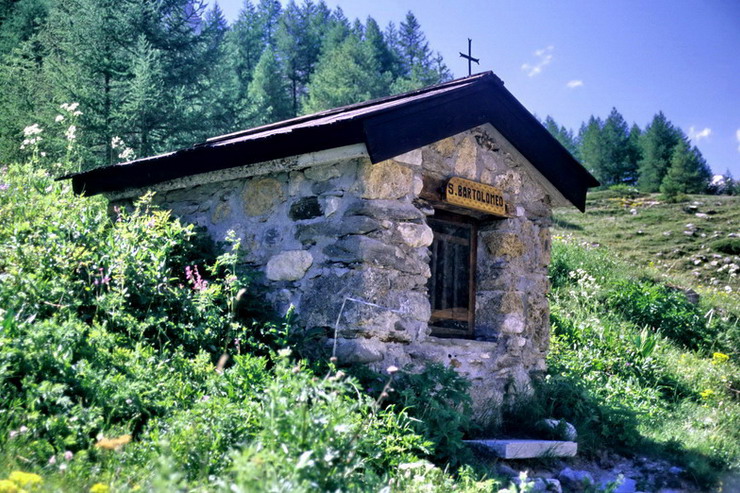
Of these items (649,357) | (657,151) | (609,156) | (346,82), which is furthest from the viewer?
(609,156)

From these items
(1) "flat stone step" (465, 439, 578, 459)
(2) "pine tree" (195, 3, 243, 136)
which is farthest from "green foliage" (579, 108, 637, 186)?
(1) "flat stone step" (465, 439, 578, 459)

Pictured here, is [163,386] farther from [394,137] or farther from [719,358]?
[719,358]

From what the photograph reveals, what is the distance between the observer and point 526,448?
509cm

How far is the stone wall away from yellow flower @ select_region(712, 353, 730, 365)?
16.3 ft

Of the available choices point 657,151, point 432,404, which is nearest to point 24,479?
point 432,404

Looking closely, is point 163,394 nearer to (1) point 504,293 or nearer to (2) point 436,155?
(2) point 436,155

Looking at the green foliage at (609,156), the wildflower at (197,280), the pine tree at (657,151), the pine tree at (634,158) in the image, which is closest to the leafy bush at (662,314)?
the wildflower at (197,280)

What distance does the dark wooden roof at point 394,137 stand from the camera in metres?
4.88

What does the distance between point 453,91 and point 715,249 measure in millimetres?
17850

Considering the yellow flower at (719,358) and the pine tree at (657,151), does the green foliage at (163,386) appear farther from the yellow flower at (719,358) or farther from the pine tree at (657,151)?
the pine tree at (657,151)

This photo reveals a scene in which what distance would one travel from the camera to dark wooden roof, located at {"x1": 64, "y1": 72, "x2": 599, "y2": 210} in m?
4.88

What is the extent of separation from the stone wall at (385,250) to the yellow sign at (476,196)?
0.36 feet

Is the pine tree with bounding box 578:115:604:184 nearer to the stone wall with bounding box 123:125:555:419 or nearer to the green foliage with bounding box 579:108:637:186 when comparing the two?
the green foliage with bounding box 579:108:637:186

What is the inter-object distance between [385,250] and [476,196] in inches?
49.4
